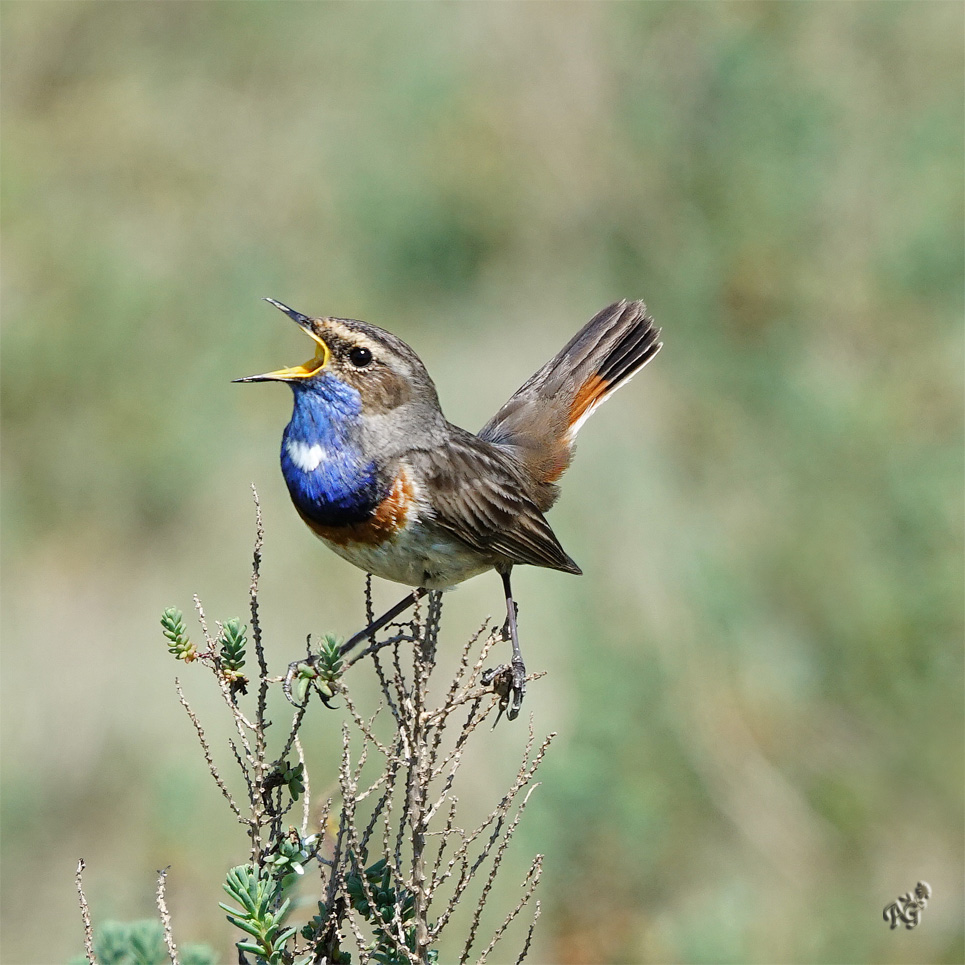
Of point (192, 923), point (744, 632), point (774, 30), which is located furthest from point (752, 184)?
point (192, 923)

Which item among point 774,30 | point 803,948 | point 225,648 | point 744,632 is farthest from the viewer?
point 774,30

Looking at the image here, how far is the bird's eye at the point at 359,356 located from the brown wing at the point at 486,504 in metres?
0.30

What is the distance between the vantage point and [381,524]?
12.3 feet

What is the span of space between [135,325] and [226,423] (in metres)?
1.09

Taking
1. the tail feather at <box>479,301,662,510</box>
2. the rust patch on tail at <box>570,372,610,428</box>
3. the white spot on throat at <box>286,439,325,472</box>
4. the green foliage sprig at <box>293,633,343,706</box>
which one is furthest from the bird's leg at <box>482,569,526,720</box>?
the rust patch on tail at <box>570,372,610,428</box>

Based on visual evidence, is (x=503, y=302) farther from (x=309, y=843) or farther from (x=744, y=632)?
(x=309, y=843)

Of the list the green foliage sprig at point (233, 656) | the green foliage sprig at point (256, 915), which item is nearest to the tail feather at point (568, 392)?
the green foliage sprig at point (233, 656)

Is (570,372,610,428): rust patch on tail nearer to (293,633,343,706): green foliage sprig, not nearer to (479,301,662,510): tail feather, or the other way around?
(479,301,662,510): tail feather

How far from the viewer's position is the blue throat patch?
373 cm

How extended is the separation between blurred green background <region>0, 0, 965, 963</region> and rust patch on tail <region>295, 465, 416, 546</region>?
2691 millimetres

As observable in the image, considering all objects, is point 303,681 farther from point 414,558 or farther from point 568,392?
point 568,392

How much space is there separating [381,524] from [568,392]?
1385mm

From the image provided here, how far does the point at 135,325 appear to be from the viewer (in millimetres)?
9242

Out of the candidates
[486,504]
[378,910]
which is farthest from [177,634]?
[486,504]
